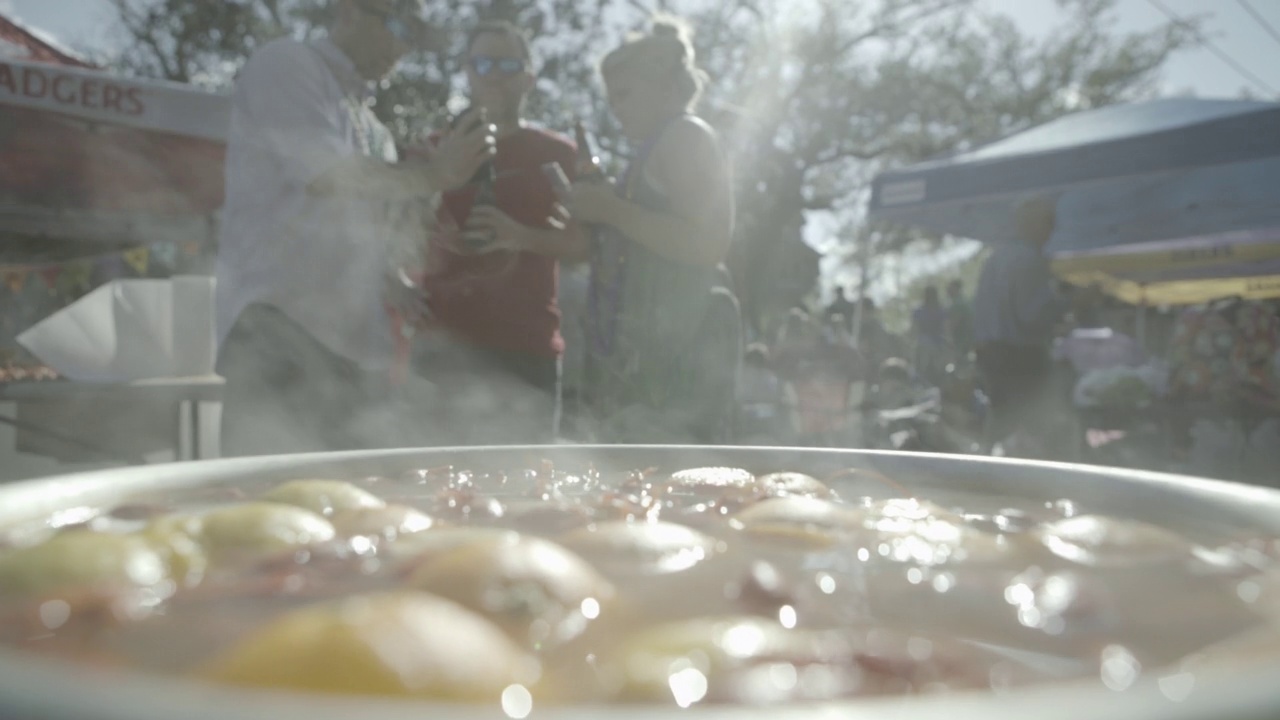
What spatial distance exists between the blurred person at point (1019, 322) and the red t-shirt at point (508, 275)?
2724 mm

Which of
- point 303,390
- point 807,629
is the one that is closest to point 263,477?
point 807,629

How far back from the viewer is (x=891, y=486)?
1051 mm

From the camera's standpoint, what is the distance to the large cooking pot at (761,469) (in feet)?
0.92

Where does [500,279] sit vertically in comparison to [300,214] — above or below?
below

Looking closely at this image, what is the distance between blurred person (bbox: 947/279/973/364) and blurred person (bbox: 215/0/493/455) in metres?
Result: 8.30

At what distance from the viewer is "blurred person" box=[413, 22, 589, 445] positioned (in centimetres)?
261

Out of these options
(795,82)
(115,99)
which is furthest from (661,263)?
(795,82)

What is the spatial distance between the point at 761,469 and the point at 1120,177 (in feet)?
17.4

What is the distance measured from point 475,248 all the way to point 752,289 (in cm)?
1655

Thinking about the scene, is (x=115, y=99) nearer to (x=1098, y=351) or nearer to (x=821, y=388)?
(x=821, y=388)

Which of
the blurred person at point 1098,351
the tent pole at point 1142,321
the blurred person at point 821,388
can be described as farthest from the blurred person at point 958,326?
the blurred person at point 821,388

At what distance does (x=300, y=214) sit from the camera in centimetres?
235

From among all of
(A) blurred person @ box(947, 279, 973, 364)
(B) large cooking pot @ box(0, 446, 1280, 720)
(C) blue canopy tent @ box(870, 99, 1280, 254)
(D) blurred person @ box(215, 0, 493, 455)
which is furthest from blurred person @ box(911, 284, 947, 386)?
(B) large cooking pot @ box(0, 446, 1280, 720)

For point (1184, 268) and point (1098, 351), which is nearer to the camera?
point (1098, 351)
